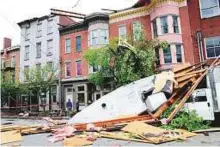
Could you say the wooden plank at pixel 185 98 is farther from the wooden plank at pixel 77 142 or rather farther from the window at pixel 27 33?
the window at pixel 27 33

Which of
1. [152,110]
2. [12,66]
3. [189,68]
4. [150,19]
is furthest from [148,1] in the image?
[12,66]

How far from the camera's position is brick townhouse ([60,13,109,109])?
2836 cm

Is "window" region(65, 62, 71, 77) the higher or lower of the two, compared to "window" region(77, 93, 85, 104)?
higher

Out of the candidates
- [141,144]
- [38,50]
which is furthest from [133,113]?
[38,50]

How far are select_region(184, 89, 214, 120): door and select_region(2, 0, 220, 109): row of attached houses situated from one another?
10.6 m

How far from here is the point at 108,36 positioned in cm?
2853

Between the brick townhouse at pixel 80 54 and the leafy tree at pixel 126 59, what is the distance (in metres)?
5.63

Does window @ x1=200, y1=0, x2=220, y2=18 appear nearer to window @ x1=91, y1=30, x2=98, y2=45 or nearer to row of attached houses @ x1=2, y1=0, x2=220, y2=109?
row of attached houses @ x1=2, y1=0, x2=220, y2=109

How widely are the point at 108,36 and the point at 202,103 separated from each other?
18.2 meters

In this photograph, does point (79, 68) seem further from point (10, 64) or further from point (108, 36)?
point (10, 64)

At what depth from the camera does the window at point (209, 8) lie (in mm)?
22922

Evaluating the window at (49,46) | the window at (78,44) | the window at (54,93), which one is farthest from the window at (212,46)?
the window at (49,46)

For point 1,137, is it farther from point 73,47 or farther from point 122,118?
point 73,47

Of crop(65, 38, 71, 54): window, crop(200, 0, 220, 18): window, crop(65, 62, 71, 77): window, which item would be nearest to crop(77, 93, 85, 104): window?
crop(65, 62, 71, 77): window
